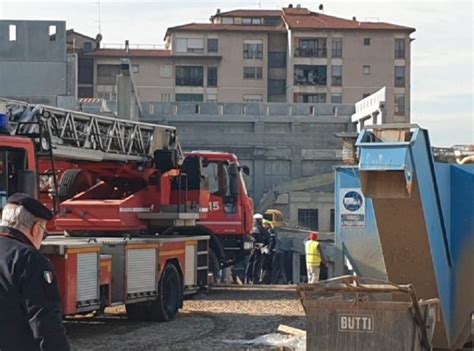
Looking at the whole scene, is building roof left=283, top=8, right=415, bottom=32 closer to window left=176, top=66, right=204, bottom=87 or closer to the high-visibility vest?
window left=176, top=66, right=204, bottom=87

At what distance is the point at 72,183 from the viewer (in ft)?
60.7

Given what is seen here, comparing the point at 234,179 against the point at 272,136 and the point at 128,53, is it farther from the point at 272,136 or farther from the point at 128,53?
the point at 128,53

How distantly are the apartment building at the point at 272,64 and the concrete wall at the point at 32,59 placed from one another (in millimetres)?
36760

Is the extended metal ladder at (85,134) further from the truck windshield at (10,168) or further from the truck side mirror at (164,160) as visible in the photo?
the truck windshield at (10,168)

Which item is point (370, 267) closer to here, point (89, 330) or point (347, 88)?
point (89, 330)

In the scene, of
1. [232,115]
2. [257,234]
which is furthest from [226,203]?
[232,115]

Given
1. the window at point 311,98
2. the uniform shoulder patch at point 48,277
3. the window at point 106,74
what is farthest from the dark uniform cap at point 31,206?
the window at point 106,74

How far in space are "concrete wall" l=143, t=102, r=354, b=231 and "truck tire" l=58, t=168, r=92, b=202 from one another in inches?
1183

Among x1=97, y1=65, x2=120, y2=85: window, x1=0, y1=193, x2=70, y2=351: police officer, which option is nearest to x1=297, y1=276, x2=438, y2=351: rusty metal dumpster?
x1=0, y1=193, x2=70, y2=351: police officer

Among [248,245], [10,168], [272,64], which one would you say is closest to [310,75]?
Result: [272,64]

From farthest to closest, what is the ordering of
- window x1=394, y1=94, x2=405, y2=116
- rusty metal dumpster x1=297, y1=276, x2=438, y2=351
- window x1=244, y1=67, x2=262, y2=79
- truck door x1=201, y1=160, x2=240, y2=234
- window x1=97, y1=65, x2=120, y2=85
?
1. window x1=244, y1=67, x2=262, y2=79
2. window x1=97, y1=65, x2=120, y2=85
3. window x1=394, y1=94, x2=405, y2=116
4. truck door x1=201, y1=160, x2=240, y2=234
5. rusty metal dumpster x1=297, y1=276, x2=438, y2=351

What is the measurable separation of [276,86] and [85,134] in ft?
259

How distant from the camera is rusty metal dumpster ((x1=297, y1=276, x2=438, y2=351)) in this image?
347 inches

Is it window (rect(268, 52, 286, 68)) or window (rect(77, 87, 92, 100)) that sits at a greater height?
window (rect(268, 52, 286, 68))
